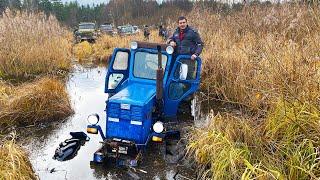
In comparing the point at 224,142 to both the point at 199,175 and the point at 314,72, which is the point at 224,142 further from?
the point at 314,72

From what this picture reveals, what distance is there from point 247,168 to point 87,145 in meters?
3.41

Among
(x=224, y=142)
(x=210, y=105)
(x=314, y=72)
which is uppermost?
(x=314, y=72)

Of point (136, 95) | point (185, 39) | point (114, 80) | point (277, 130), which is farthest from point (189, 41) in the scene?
point (277, 130)

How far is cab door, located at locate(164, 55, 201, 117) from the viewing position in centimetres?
767

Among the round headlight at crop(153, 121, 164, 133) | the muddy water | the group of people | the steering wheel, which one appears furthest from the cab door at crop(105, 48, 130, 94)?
the round headlight at crop(153, 121, 164, 133)

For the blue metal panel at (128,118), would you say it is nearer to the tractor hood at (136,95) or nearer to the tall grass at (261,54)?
the tractor hood at (136,95)

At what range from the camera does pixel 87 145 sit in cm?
700

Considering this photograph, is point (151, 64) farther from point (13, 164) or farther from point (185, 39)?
point (13, 164)

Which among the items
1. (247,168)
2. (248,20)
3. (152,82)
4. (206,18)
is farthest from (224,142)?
(206,18)

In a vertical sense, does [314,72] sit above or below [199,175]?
above

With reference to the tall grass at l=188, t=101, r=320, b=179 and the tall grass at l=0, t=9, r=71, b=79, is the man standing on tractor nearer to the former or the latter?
the tall grass at l=188, t=101, r=320, b=179

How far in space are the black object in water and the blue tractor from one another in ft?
1.44

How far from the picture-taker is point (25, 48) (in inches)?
488

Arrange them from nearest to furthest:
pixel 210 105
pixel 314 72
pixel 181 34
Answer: pixel 314 72
pixel 181 34
pixel 210 105
